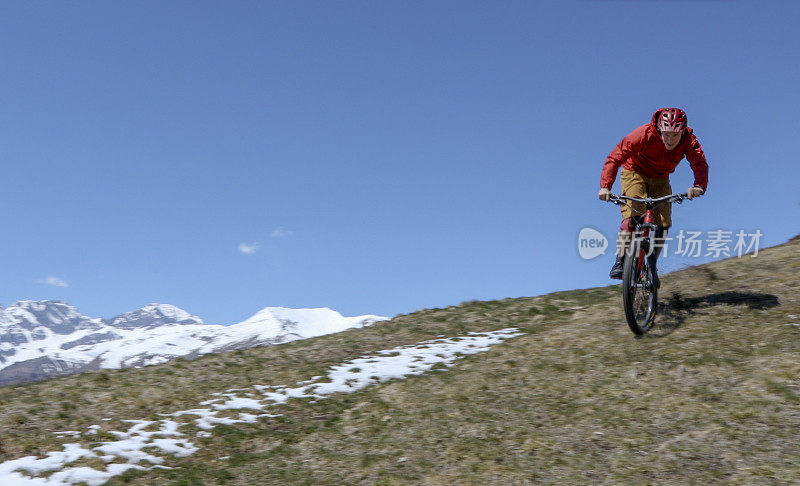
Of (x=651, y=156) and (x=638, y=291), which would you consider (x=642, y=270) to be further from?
(x=651, y=156)

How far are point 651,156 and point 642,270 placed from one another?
1.83m

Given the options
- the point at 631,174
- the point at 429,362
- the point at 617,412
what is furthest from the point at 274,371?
the point at 631,174

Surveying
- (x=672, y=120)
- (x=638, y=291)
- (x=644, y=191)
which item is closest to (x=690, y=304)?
(x=638, y=291)

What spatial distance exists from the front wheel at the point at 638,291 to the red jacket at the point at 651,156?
1280 millimetres

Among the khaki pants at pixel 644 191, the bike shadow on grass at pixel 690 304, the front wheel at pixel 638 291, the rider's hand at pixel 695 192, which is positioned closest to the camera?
the front wheel at pixel 638 291

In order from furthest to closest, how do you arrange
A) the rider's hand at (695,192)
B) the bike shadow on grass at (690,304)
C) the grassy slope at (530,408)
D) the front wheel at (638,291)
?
the bike shadow on grass at (690,304)
the rider's hand at (695,192)
the front wheel at (638,291)
the grassy slope at (530,408)

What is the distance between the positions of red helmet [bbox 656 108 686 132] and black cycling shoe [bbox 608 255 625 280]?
2.03m

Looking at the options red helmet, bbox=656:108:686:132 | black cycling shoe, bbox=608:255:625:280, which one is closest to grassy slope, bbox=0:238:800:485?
black cycling shoe, bbox=608:255:625:280

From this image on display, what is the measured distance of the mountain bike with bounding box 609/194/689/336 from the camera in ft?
31.7

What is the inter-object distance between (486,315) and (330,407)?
6.08 m

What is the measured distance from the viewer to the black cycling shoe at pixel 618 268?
32.8 ft

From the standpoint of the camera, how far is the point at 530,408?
26.9 feet

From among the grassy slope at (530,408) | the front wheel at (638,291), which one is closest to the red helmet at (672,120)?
the front wheel at (638,291)

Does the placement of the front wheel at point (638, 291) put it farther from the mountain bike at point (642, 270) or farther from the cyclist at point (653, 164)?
the cyclist at point (653, 164)
